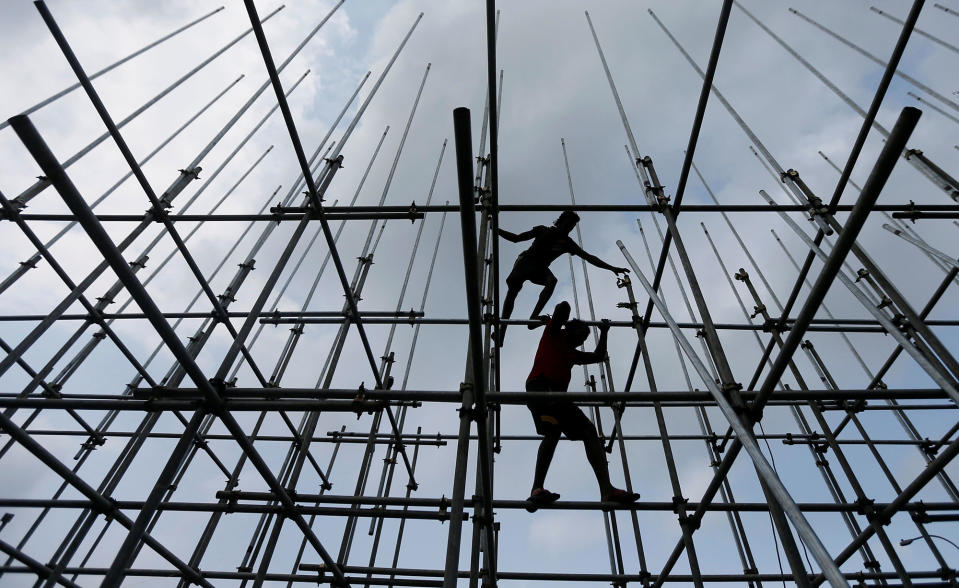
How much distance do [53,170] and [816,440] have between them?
7.25 m

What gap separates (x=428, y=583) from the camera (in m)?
5.27

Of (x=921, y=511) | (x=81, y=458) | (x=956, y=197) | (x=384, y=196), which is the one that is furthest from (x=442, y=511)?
(x=956, y=197)

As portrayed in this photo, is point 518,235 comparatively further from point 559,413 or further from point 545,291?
point 559,413

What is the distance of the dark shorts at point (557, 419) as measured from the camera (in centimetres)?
416

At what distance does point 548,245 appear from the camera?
5.49m

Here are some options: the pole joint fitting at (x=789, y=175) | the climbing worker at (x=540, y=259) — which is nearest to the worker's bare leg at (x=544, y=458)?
the climbing worker at (x=540, y=259)

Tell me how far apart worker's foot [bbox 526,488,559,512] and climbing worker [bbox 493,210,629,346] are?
71.9 inches

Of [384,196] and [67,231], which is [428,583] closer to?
[384,196]

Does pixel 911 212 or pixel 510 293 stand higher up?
pixel 911 212

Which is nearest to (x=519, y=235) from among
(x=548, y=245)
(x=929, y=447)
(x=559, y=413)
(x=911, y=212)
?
(x=548, y=245)

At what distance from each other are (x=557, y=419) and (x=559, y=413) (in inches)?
2.6

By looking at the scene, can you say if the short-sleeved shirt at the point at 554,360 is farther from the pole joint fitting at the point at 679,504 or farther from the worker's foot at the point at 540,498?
the pole joint fitting at the point at 679,504

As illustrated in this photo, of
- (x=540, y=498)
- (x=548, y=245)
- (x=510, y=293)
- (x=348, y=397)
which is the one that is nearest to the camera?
(x=348, y=397)

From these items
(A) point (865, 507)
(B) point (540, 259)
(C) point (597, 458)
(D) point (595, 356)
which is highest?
(B) point (540, 259)
